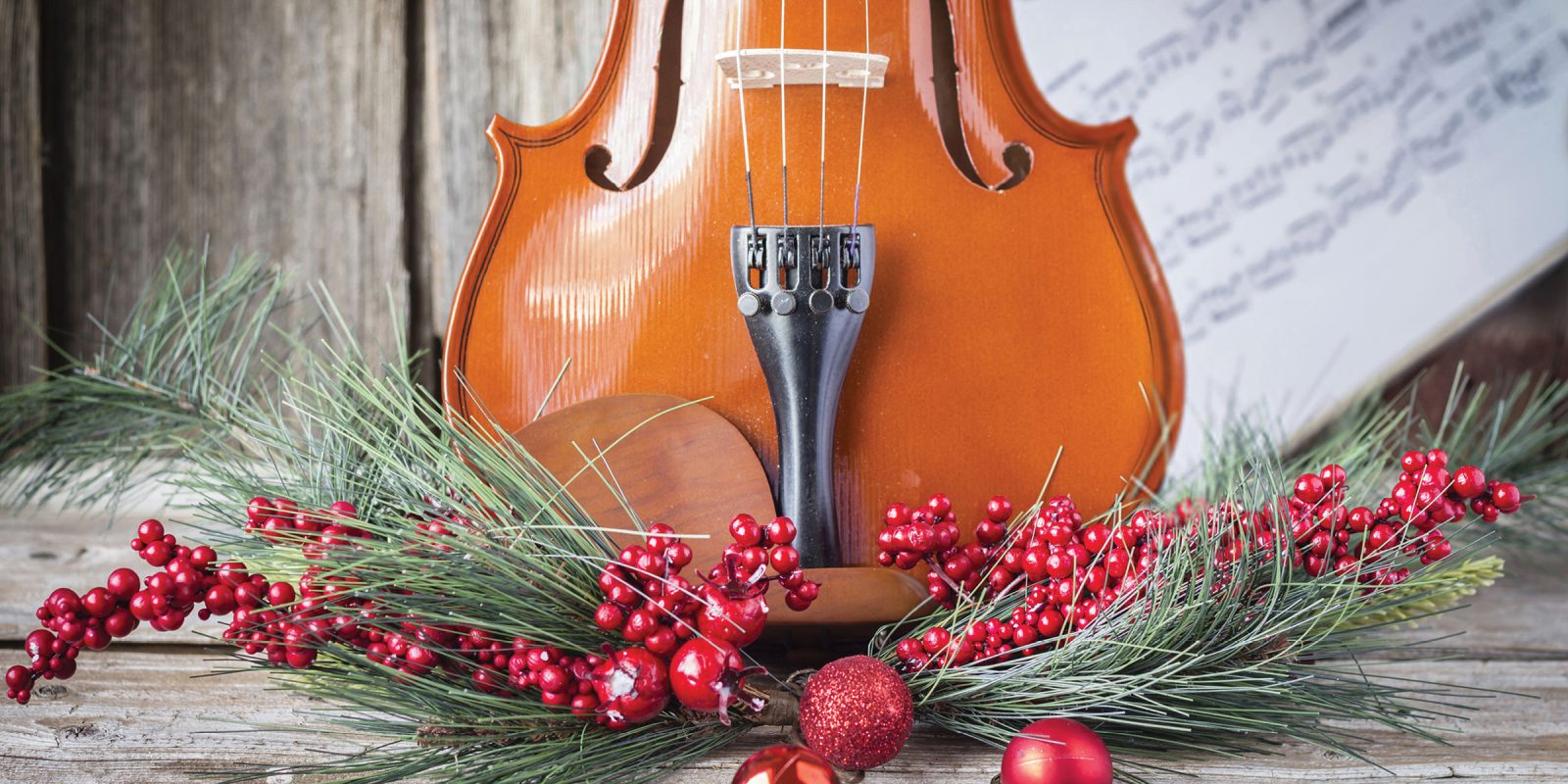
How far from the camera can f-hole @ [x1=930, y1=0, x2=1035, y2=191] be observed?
2.05 feet

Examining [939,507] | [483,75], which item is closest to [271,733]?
[939,507]

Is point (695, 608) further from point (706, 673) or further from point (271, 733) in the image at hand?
point (271, 733)

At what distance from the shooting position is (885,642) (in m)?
0.51

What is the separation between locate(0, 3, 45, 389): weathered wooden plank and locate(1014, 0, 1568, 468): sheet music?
0.89 metres

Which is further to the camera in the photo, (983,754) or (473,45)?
(473,45)

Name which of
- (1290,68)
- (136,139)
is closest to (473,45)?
(136,139)

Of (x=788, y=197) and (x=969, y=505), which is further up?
(x=788, y=197)

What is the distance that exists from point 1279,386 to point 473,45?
84 cm

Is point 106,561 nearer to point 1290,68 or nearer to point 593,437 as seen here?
point 593,437

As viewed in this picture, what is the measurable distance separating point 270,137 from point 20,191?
0.72 ft

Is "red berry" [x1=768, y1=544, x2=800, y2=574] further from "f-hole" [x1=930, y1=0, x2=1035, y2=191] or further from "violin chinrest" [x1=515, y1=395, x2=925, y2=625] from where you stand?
"f-hole" [x1=930, y1=0, x2=1035, y2=191]

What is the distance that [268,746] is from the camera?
0.50m

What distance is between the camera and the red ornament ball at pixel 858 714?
43 centimetres

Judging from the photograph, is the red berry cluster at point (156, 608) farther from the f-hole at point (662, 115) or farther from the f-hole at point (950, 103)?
the f-hole at point (950, 103)
